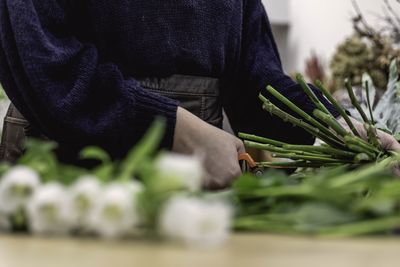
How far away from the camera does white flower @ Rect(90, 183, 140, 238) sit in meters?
0.37

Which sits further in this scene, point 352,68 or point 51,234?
point 352,68

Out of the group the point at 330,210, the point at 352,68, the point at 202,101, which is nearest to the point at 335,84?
the point at 352,68

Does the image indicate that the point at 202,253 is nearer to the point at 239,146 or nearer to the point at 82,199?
the point at 82,199

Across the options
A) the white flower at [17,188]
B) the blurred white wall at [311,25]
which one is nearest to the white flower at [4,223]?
the white flower at [17,188]

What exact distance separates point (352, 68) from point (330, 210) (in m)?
1.89

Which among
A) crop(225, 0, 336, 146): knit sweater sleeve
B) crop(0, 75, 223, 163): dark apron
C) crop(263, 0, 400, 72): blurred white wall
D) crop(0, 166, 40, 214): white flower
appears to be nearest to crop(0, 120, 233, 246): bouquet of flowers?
crop(0, 166, 40, 214): white flower

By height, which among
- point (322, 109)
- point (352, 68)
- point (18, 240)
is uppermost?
point (352, 68)

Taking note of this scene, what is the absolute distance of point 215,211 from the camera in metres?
0.35

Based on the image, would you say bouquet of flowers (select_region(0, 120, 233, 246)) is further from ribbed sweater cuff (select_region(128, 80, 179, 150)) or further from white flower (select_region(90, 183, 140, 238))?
ribbed sweater cuff (select_region(128, 80, 179, 150))

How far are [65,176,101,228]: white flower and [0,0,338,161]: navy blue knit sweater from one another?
1.78 feet

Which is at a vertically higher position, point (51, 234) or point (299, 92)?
point (299, 92)

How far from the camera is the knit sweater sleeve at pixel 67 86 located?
93cm

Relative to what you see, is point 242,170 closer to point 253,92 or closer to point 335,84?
point 253,92

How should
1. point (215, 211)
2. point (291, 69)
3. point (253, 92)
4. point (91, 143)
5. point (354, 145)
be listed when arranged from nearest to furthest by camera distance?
point (215, 211)
point (354, 145)
point (91, 143)
point (253, 92)
point (291, 69)
